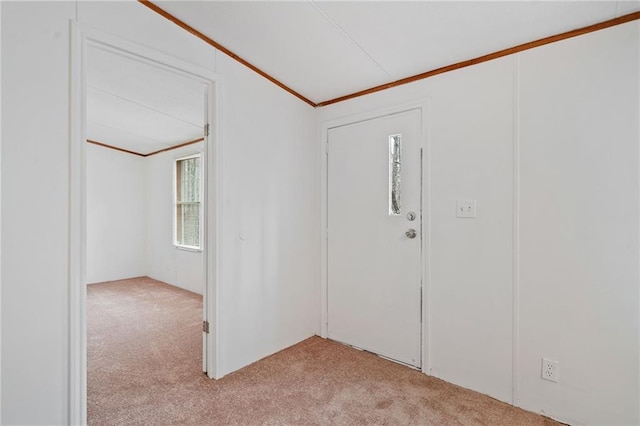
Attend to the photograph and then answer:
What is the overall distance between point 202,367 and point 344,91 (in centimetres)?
244

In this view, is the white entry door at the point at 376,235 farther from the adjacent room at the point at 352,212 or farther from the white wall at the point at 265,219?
the white wall at the point at 265,219

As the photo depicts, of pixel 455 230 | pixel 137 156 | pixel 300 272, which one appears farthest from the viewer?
pixel 137 156

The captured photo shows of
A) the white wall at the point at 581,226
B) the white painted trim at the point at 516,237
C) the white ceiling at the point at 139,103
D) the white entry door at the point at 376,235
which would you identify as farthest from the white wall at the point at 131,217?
the white wall at the point at 581,226

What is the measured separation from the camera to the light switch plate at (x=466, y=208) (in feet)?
6.84

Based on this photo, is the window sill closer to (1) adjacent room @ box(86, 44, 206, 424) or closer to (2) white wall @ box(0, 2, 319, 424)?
(1) adjacent room @ box(86, 44, 206, 424)

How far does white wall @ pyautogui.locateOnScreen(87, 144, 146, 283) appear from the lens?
5070 millimetres

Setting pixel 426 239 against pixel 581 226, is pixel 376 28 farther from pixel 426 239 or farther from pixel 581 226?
pixel 581 226

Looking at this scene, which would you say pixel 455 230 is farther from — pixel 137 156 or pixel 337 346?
pixel 137 156

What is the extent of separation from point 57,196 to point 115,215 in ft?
14.2

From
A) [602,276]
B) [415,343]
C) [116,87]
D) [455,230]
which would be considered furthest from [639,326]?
[116,87]

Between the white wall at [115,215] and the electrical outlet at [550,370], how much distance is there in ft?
18.8

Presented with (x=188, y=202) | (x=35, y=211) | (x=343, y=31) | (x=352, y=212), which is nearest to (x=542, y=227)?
(x=352, y=212)

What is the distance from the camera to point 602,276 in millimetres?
1681

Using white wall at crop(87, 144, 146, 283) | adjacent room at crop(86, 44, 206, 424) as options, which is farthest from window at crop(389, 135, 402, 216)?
white wall at crop(87, 144, 146, 283)
